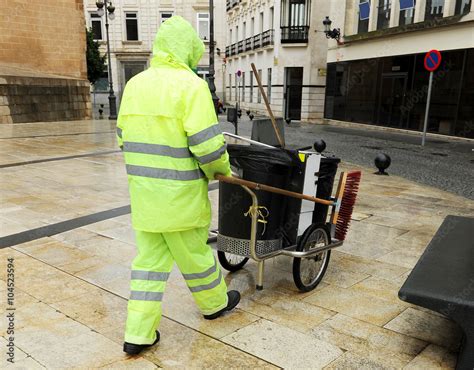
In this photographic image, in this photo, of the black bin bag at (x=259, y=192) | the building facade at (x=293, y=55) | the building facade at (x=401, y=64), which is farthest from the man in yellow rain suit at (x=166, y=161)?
the building facade at (x=293, y=55)

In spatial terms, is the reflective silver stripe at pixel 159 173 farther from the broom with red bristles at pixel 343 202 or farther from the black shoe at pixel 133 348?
the broom with red bristles at pixel 343 202

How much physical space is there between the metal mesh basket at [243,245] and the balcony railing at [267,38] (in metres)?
26.5

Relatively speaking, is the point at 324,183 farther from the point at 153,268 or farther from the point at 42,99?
the point at 42,99

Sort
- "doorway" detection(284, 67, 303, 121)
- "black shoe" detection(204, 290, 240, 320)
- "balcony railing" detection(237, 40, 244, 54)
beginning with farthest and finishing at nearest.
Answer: "balcony railing" detection(237, 40, 244, 54), "doorway" detection(284, 67, 303, 121), "black shoe" detection(204, 290, 240, 320)

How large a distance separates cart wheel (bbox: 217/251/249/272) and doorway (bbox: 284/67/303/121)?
2309cm

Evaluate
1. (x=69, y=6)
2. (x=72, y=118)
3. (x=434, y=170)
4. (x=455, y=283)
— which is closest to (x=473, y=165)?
(x=434, y=170)

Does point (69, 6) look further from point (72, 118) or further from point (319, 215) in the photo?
point (319, 215)

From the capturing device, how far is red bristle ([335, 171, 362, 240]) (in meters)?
3.92

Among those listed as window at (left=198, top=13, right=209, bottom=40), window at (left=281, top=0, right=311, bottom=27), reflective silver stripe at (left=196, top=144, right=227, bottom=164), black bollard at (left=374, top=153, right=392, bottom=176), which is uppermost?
window at (left=198, top=13, right=209, bottom=40)

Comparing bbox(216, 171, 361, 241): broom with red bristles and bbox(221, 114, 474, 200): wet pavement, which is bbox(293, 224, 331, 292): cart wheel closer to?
bbox(216, 171, 361, 241): broom with red bristles

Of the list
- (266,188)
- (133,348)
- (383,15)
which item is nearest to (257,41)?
(383,15)

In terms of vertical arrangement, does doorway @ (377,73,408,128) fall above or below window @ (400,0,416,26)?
below

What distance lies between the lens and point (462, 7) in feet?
49.7

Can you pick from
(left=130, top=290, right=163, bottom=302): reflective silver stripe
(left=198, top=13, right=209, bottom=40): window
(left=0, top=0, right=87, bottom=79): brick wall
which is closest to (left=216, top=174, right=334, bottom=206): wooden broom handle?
(left=130, top=290, right=163, bottom=302): reflective silver stripe
